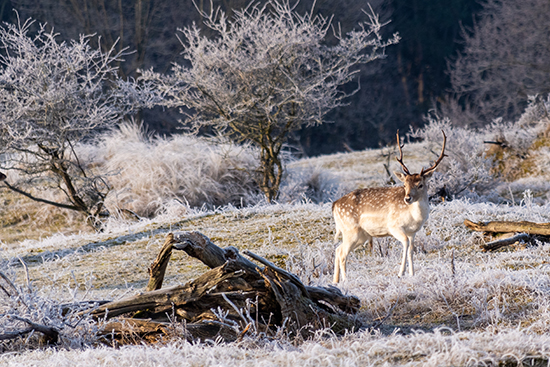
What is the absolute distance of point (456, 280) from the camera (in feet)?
13.9

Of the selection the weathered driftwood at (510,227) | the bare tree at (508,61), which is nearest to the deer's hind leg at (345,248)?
the weathered driftwood at (510,227)

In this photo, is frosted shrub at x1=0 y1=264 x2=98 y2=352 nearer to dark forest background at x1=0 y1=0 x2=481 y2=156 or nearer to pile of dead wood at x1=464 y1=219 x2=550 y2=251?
pile of dead wood at x1=464 y1=219 x2=550 y2=251

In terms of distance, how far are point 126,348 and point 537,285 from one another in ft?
9.91

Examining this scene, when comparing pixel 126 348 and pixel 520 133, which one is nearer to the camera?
pixel 126 348

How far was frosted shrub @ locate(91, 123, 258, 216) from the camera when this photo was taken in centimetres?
1101

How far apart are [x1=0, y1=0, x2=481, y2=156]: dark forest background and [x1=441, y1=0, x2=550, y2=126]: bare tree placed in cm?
192

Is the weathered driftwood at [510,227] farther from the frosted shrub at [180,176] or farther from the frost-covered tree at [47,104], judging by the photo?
the frost-covered tree at [47,104]

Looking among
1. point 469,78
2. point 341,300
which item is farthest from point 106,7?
point 341,300

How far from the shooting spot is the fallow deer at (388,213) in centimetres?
475

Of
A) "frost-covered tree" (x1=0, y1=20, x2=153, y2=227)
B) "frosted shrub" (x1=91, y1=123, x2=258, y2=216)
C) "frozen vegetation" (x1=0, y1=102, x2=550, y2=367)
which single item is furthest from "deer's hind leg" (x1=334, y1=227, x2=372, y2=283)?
"frost-covered tree" (x1=0, y1=20, x2=153, y2=227)

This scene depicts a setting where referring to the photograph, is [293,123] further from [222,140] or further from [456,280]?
[456,280]

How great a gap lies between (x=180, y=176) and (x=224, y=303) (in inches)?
300

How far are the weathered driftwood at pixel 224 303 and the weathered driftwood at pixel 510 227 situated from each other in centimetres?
311

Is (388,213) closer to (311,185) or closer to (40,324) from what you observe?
(40,324)
